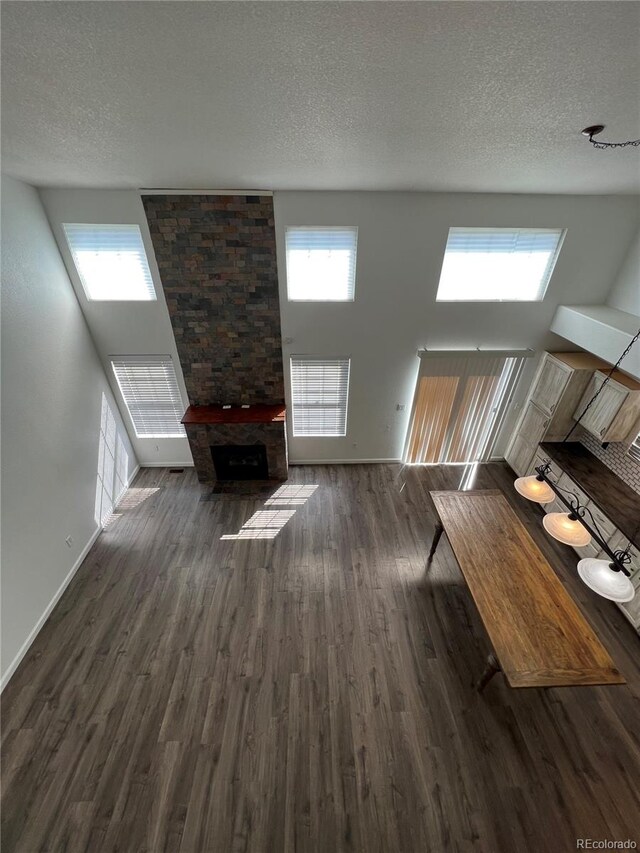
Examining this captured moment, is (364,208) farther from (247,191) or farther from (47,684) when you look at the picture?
(47,684)

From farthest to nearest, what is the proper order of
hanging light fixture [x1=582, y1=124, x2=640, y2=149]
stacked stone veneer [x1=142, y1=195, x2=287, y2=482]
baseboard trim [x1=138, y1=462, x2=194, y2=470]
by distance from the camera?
baseboard trim [x1=138, y1=462, x2=194, y2=470] < stacked stone veneer [x1=142, y1=195, x2=287, y2=482] < hanging light fixture [x1=582, y1=124, x2=640, y2=149]

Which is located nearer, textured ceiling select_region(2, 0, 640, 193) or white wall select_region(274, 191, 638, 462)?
textured ceiling select_region(2, 0, 640, 193)

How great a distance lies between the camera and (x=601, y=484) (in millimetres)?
4254

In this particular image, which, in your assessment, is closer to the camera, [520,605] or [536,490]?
[536,490]

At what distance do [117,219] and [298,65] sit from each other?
3329mm

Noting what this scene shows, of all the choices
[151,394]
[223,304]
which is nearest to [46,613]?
[151,394]

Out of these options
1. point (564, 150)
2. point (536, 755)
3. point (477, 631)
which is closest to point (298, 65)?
point (564, 150)

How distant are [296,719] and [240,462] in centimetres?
340

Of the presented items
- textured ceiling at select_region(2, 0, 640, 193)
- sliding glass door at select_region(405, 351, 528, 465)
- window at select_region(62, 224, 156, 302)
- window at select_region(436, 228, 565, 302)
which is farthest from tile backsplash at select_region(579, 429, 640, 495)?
window at select_region(62, 224, 156, 302)

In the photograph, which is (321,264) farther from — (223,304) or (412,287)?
(223,304)

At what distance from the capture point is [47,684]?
10.1 feet

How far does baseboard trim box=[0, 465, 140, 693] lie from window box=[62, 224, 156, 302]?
3254 mm

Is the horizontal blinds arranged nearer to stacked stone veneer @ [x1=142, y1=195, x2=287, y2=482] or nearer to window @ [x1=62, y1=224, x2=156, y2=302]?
stacked stone veneer @ [x1=142, y1=195, x2=287, y2=482]

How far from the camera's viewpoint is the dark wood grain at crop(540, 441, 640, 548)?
377cm
